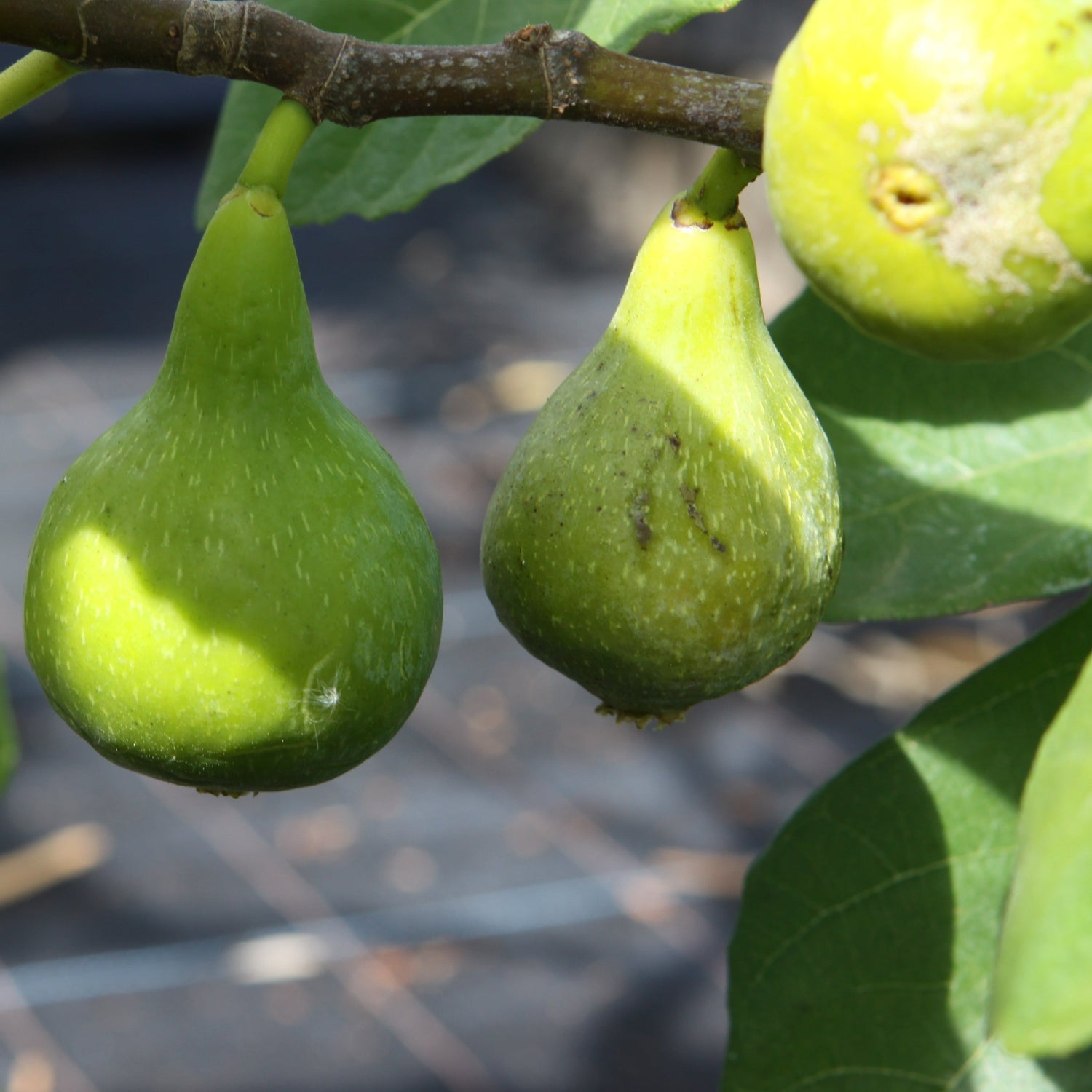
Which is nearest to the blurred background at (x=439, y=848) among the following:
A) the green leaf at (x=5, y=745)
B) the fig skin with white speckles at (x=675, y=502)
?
the green leaf at (x=5, y=745)

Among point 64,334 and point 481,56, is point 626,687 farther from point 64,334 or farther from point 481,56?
point 64,334

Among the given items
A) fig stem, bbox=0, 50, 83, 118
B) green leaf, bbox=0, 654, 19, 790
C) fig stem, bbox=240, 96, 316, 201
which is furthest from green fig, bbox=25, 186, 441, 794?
green leaf, bbox=0, 654, 19, 790

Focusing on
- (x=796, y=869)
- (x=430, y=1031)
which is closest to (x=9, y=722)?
(x=796, y=869)

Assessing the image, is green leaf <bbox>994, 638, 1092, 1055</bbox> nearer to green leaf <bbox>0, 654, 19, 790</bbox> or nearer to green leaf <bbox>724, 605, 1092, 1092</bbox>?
green leaf <bbox>724, 605, 1092, 1092</bbox>

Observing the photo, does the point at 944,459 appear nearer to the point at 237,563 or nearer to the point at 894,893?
the point at 894,893

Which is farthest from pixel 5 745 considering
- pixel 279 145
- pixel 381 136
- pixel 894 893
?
pixel 279 145

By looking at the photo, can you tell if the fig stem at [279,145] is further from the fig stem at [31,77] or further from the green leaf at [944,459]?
the green leaf at [944,459]
